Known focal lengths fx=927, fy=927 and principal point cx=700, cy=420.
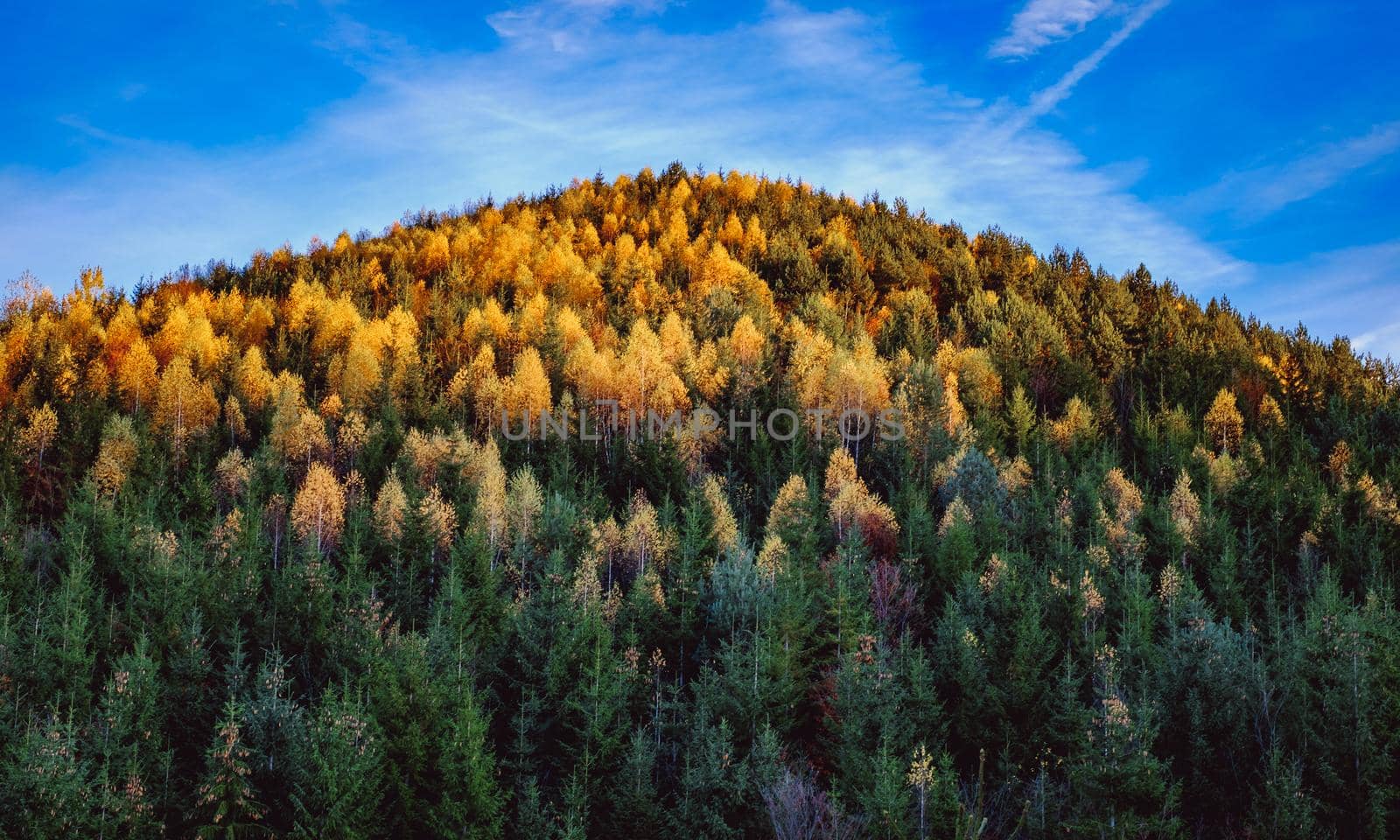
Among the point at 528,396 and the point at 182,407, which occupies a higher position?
the point at 528,396

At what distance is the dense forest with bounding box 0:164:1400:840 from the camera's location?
37844 millimetres

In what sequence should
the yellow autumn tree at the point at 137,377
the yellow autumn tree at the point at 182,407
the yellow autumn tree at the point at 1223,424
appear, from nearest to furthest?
the yellow autumn tree at the point at 182,407
the yellow autumn tree at the point at 137,377
the yellow autumn tree at the point at 1223,424

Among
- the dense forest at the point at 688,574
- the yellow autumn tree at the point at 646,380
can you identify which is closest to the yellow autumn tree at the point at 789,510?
the dense forest at the point at 688,574

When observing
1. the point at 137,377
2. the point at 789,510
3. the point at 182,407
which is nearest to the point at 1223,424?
the point at 789,510

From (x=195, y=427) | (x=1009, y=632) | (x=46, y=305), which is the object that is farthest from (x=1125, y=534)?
(x=46, y=305)

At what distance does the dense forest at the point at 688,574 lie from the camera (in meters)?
37.8

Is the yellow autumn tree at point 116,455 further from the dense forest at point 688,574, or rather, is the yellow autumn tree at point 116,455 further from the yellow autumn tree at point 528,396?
the yellow autumn tree at point 528,396

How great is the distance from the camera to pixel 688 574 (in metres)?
50.7

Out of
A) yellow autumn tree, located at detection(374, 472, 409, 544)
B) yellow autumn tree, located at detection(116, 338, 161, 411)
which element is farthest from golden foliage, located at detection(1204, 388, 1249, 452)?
yellow autumn tree, located at detection(116, 338, 161, 411)

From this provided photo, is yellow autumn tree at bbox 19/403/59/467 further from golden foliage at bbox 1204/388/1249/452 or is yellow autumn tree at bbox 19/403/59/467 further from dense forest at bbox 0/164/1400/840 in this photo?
golden foliage at bbox 1204/388/1249/452

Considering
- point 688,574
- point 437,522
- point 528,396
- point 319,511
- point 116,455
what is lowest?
point 688,574

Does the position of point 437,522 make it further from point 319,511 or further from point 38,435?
point 38,435

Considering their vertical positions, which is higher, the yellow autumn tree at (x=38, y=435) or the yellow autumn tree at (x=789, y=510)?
the yellow autumn tree at (x=38, y=435)

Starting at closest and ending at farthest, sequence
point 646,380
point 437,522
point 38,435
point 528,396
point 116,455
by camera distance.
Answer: point 437,522
point 116,455
point 38,435
point 528,396
point 646,380
